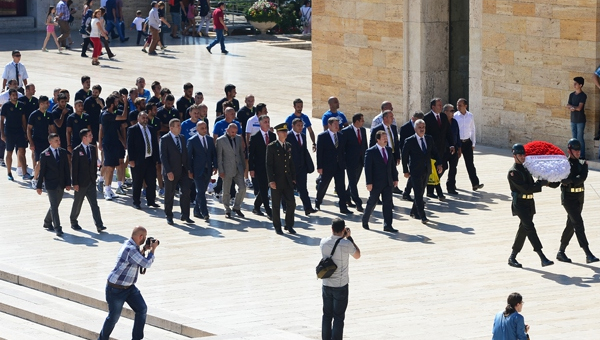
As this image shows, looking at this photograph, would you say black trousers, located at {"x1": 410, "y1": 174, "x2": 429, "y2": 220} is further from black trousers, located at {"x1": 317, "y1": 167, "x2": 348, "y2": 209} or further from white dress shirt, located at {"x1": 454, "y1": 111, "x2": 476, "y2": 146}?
white dress shirt, located at {"x1": 454, "y1": 111, "x2": 476, "y2": 146}

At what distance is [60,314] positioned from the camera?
14.5 m

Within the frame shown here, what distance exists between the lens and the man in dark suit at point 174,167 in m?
18.4

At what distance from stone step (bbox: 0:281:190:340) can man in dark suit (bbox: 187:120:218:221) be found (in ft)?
12.6

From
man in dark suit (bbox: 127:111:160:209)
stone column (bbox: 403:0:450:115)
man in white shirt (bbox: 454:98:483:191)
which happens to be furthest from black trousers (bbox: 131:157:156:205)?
stone column (bbox: 403:0:450:115)

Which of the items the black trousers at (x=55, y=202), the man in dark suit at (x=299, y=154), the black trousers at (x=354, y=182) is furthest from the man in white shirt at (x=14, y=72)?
the black trousers at (x=354, y=182)

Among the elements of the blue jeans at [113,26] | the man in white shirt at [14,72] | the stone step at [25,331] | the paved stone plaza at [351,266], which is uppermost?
the blue jeans at [113,26]

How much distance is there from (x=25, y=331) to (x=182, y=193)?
15.5 feet

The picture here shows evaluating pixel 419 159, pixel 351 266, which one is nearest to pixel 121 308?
pixel 351 266

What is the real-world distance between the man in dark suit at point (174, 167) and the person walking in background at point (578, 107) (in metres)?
7.22

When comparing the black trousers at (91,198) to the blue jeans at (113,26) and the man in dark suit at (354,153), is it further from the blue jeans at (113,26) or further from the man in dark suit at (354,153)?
the blue jeans at (113,26)

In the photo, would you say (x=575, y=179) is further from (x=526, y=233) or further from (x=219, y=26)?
(x=219, y=26)

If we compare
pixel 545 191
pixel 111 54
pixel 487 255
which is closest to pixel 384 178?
pixel 487 255

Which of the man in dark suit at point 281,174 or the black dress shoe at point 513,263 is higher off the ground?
the man in dark suit at point 281,174

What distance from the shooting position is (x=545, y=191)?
65.5 feet
